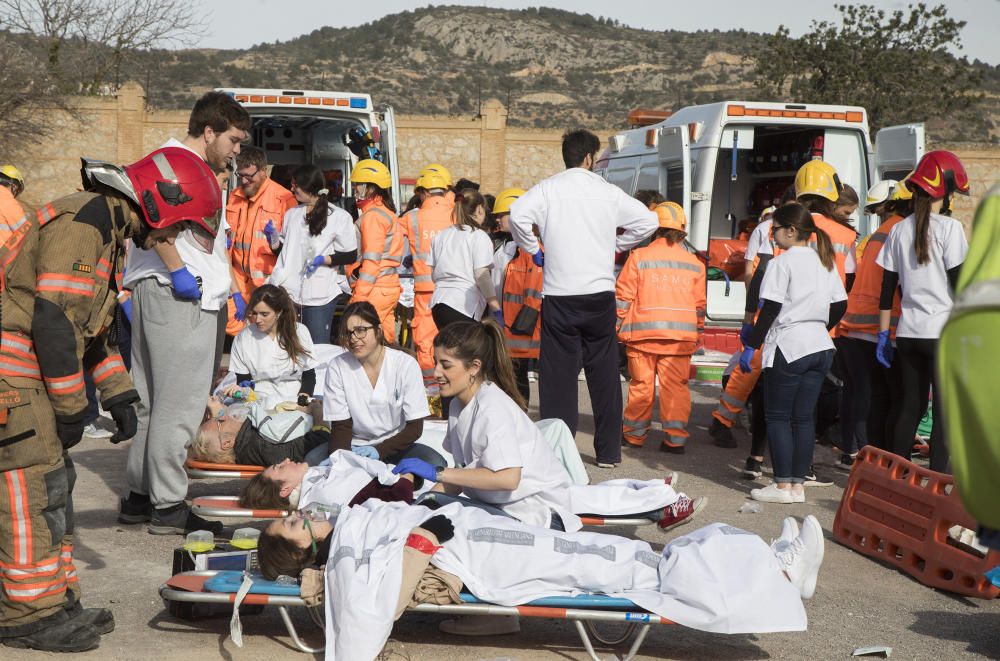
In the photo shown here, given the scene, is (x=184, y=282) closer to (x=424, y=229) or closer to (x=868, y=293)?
(x=868, y=293)

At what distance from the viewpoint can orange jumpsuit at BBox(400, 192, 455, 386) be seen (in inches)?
394

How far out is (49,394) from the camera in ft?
13.3

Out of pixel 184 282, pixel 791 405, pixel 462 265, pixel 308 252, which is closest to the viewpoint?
pixel 184 282

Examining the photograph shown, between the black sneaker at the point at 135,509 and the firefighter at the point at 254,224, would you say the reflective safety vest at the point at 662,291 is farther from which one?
the black sneaker at the point at 135,509

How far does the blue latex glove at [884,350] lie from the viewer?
6.95 meters

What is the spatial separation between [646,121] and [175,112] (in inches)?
635

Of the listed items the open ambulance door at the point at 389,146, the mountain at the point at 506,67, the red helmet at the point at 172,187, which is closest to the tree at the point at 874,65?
the mountain at the point at 506,67

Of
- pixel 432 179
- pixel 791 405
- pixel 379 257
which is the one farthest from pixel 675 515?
pixel 432 179

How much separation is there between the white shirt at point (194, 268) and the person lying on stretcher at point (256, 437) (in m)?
0.87

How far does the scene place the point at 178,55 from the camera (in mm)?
62344

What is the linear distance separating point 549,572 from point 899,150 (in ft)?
29.8

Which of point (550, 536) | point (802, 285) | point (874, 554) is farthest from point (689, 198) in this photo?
point (550, 536)

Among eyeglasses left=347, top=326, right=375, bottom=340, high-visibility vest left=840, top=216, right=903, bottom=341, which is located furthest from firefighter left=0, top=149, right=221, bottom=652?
high-visibility vest left=840, top=216, right=903, bottom=341

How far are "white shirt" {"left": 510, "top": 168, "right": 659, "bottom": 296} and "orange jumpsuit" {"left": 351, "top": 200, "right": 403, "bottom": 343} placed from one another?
2277mm
